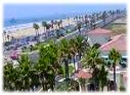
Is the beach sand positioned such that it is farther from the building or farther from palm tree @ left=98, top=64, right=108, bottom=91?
palm tree @ left=98, top=64, right=108, bottom=91

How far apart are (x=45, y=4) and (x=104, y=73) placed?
68 centimetres

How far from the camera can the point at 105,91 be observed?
8.26ft

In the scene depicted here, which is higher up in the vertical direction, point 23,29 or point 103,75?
point 23,29

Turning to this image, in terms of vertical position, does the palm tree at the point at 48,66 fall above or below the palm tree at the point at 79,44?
below

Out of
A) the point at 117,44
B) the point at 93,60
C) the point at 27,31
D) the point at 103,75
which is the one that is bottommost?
the point at 103,75

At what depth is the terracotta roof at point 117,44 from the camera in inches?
98.2

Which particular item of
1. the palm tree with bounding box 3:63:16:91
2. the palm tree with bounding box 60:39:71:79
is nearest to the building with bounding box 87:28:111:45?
the palm tree with bounding box 60:39:71:79

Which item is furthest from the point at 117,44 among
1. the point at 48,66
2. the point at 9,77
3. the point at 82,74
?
the point at 9,77

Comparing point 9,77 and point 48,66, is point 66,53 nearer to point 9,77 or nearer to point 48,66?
point 48,66

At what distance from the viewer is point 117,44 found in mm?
2502

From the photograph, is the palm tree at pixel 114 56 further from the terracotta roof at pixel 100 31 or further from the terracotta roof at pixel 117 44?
the terracotta roof at pixel 100 31

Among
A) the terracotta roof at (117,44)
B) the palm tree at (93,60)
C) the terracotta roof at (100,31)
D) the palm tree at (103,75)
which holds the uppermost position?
the terracotta roof at (100,31)

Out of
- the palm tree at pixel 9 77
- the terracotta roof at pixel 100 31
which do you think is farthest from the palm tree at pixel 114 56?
the palm tree at pixel 9 77

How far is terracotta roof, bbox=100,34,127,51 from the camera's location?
2494 mm
